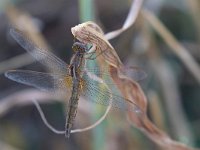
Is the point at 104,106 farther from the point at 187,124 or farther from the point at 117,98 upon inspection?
the point at 187,124

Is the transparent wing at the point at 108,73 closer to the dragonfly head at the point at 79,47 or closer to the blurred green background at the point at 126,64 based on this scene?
the dragonfly head at the point at 79,47

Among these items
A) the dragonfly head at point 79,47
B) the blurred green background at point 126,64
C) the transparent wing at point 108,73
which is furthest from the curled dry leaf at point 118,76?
the blurred green background at point 126,64

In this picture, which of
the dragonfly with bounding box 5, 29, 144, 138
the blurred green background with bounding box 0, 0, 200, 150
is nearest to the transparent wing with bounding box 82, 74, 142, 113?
the dragonfly with bounding box 5, 29, 144, 138

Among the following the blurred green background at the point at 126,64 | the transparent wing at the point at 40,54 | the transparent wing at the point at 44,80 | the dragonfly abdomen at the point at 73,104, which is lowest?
the blurred green background at the point at 126,64

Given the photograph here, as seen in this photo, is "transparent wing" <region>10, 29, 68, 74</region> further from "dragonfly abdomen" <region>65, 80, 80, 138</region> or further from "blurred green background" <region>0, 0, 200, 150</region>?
"blurred green background" <region>0, 0, 200, 150</region>

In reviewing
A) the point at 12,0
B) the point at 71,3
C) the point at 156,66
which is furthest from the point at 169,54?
the point at 12,0

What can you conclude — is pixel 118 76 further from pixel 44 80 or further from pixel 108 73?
pixel 44 80
